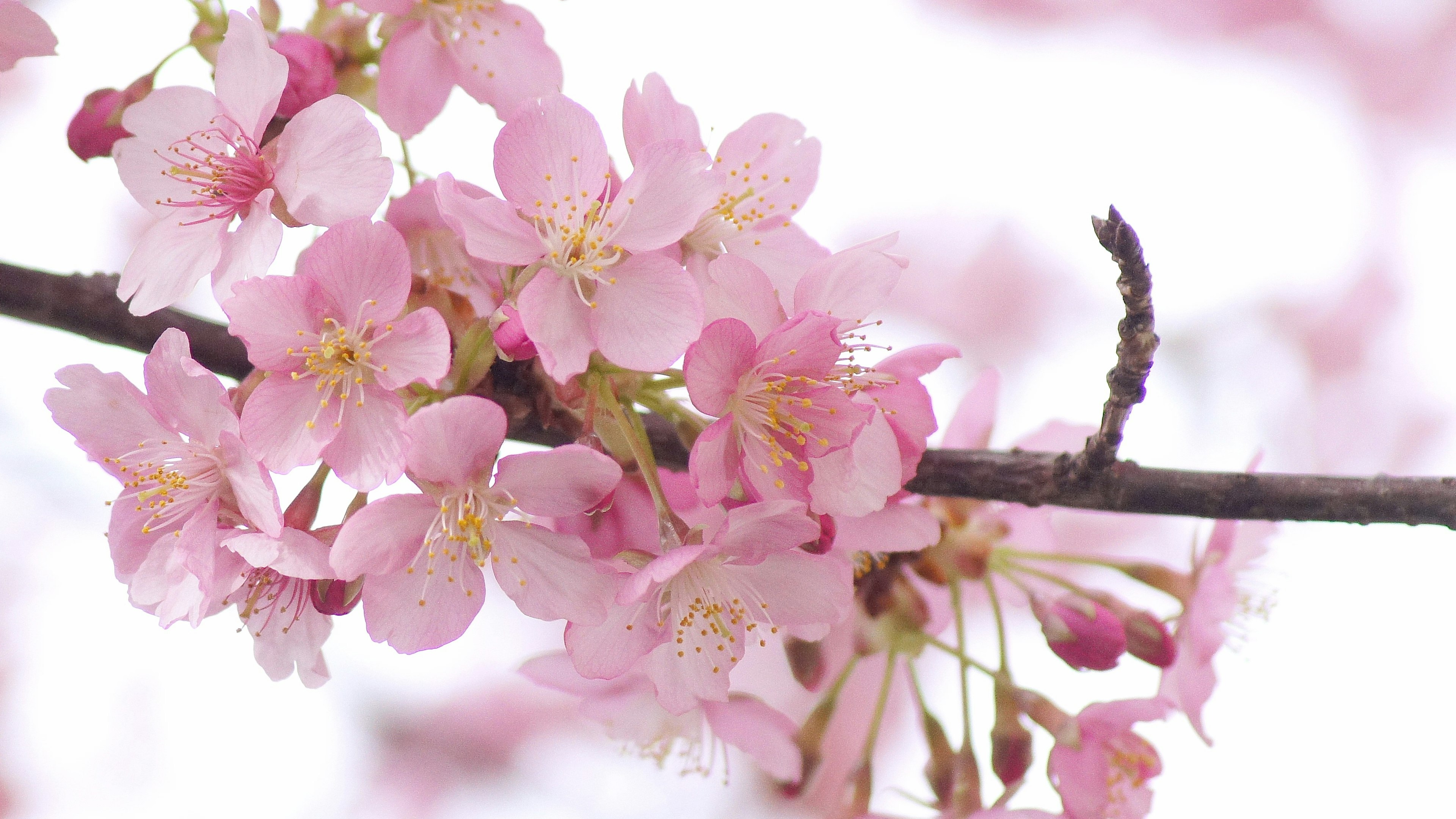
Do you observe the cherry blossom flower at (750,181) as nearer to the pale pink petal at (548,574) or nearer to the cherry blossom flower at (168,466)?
the pale pink petal at (548,574)

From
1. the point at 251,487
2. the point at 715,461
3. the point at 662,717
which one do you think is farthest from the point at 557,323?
the point at 662,717

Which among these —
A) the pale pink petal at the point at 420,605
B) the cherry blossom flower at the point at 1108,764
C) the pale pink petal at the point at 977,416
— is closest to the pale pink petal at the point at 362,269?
the pale pink petal at the point at 420,605

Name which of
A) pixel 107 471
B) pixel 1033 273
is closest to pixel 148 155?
pixel 107 471

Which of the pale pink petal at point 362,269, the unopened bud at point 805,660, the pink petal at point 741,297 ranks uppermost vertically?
the pink petal at point 741,297

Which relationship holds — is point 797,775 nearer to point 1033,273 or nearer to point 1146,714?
point 1146,714

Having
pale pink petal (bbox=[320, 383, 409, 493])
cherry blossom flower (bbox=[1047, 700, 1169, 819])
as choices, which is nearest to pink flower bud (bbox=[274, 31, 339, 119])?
pale pink petal (bbox=[320, 383, 409, 493])

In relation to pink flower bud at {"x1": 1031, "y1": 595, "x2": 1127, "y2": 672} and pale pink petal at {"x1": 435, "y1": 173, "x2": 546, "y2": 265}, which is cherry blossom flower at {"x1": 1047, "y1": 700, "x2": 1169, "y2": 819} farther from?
pale pink petal at {"x1": 435, "y1": 173, "x2": 546, "y2": 265}

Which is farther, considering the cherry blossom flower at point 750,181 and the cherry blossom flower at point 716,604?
the cherry blossom flower at point 750,181
